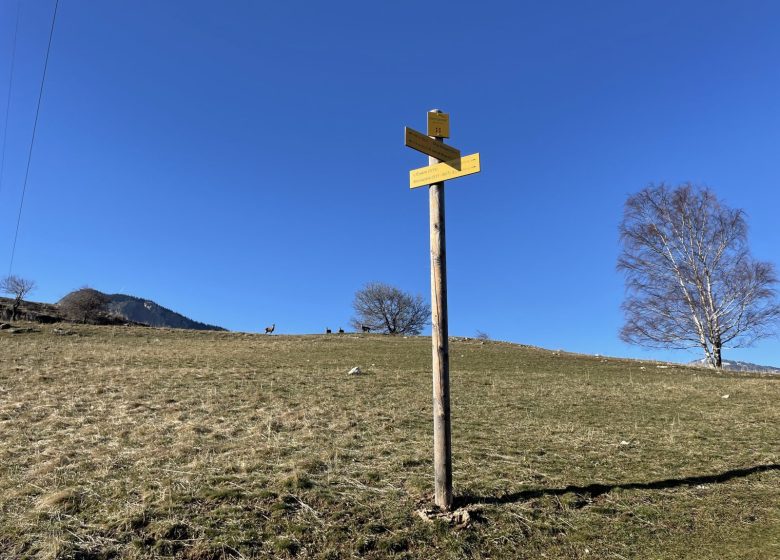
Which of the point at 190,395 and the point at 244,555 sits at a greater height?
the point at 190,395

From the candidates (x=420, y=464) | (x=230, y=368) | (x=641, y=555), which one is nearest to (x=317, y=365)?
(x=230, y=368)

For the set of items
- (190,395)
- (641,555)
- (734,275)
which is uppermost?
(734,275)

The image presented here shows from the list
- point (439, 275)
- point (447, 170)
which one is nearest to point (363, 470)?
point (439, 275)

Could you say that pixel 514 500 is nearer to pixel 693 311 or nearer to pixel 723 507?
pixel 723 507

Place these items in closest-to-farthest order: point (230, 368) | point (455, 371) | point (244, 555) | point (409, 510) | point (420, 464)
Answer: point (244, 555)
point (409, 510)
point (420, 464)
point (230, 368)
point (455, 371)

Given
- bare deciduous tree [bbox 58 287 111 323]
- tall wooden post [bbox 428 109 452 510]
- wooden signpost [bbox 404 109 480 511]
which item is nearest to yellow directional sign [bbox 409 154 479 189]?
wooden signpost [bbox 404 109 480 511]

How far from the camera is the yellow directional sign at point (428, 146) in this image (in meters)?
6.23

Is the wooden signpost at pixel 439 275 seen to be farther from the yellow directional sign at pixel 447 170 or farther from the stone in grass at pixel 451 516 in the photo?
the stone in grass at pixel 451 516

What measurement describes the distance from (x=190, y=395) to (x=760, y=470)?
39.7 feet

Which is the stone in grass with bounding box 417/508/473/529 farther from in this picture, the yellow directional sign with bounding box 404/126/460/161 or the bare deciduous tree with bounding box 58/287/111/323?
the bare deciduous tree with bounding box 58/287/111/323

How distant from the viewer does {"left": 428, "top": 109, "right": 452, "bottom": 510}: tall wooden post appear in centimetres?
591

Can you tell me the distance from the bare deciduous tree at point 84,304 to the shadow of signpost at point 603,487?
60802mm

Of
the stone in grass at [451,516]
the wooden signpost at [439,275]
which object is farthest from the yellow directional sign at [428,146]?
the stone in grass at [451,516]

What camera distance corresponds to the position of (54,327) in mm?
35031
